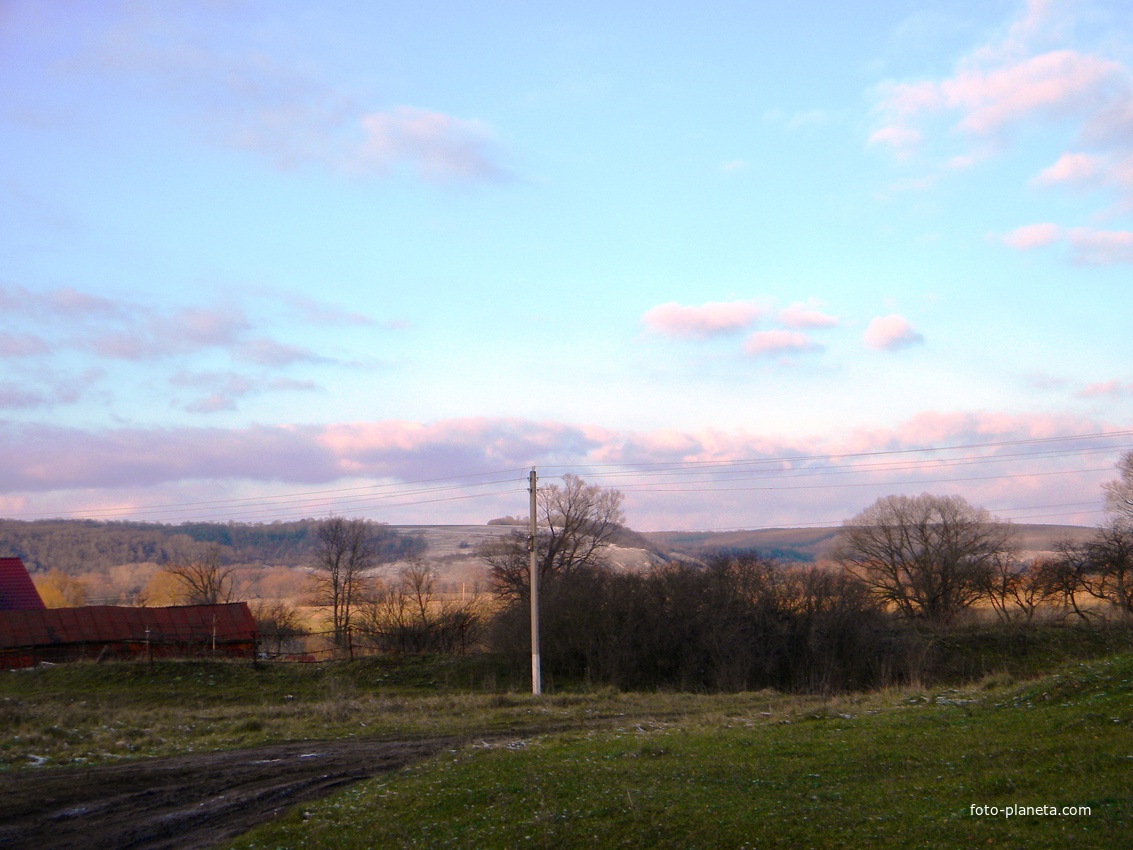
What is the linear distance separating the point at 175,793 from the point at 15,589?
44.1m

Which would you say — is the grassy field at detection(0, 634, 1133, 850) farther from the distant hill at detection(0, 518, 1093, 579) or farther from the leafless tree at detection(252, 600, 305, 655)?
the distant hill at detection(0, 518, 1093, 579)

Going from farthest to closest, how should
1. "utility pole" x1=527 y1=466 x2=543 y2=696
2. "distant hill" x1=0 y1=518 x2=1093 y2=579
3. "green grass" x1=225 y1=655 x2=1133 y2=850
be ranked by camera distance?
1. "distant hill" x1=0 y1=518 x2=1093 y2=579
2. "utility pole" x1=527 y1=466 x2=543 y2=696
3. "green grass" x1=225 y1=655 x2=1133 y2=850

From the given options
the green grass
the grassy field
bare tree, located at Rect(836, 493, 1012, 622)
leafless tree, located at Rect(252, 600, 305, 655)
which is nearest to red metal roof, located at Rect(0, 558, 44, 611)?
leafless tree, located at Rect(252, 600, 305, 655)

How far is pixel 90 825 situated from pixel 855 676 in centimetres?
3280

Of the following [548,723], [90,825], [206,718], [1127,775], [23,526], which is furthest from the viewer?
[23,526]

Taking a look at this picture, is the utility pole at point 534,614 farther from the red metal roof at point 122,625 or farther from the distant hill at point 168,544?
the distant hill at point 168,544

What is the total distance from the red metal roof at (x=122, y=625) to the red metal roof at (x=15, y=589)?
22.5 ft

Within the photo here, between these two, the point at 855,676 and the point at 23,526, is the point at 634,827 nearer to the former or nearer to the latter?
the point at 855,676

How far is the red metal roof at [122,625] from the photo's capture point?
1510 inches

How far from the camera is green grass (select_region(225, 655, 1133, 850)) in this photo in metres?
6.99

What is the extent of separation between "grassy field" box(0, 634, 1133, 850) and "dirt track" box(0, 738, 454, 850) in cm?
91

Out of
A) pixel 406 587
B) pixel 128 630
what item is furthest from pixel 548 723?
pixel 406 587

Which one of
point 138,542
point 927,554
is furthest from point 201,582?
point 138,542

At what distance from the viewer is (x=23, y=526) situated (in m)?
138
